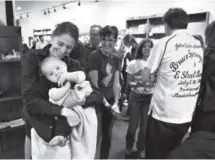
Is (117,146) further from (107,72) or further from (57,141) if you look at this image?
(57,141)

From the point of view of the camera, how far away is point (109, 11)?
23.7 ft

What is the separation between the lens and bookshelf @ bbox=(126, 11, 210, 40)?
15.1 feet

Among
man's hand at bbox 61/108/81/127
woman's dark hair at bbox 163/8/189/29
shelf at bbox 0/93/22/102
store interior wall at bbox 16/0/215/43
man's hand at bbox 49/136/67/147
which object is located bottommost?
shelf at bbox 0/93/22/102

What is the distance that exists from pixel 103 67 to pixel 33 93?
0.95m

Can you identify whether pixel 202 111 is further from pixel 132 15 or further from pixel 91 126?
pixel 132 15

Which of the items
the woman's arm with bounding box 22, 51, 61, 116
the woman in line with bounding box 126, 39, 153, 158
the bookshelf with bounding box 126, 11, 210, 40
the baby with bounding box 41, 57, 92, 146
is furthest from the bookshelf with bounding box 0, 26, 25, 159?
the bookshelf with bounding box 126, 11, 210, 40

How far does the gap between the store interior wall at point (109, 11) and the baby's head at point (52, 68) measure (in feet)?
14.5

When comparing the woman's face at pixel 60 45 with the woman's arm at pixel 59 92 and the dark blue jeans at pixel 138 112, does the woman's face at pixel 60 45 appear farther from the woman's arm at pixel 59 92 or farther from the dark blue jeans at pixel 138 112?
the dark blue jeans at pixel 138 112

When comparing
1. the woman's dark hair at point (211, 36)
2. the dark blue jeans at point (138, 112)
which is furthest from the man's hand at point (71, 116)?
the dark blue jeans at point (138, 112)

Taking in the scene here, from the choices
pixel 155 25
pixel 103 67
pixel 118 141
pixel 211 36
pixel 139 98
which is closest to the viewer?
pixel 211 36

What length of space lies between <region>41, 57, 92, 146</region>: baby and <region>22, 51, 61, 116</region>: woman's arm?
37 mm

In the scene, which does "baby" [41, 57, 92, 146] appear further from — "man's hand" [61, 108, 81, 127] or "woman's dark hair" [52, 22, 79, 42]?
"woman's dark hair" [52, 22, 79, 42]

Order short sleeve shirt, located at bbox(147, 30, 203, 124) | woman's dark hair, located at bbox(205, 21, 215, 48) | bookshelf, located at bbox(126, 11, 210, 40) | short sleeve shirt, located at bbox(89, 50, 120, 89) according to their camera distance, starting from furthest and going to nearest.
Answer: bookshelf, located at bbox(126, 11, 210, 40) → short sleeve shirt, located at bbox(89, 50, 120, 89) → woman's dark hair, located at bbox(205, 21, 215, 48) → short sleeve shirt, located at bbox(147, 30, 203, 124)

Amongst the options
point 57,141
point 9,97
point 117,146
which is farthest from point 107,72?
point 117,146
